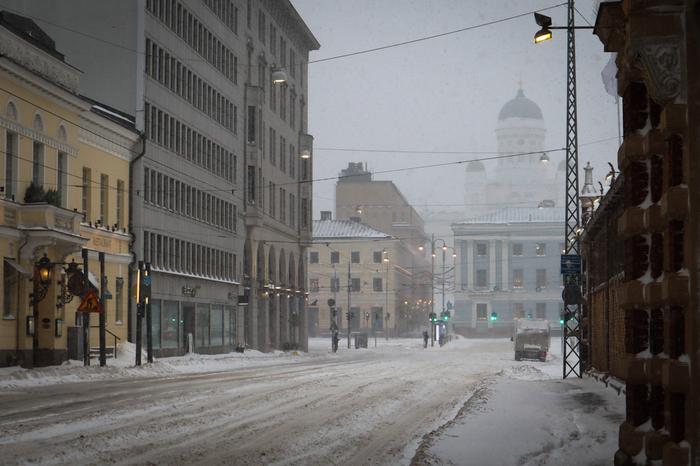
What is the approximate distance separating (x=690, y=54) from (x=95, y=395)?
699 inches

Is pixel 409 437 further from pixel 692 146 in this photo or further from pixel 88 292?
pixel 88 292

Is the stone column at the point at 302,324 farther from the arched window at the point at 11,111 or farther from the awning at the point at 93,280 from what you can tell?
the arched window at the point at 11,111

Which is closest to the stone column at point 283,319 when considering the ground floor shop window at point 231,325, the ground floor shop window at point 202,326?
the ground floor shop window at point 231,325

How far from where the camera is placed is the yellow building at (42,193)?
3909cm

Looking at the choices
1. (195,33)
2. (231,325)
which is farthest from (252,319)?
(195,33)

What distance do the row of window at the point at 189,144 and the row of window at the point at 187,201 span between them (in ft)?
5.14

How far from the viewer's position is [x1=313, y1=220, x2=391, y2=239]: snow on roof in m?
151

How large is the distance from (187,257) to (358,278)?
86930 mm

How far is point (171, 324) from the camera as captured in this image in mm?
59281

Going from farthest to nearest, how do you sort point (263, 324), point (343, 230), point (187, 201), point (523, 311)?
point (343, 230) < point (523, 311) < point (263, 324) < point (187, 201)

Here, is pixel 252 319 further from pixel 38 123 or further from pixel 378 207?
pixel 378 207

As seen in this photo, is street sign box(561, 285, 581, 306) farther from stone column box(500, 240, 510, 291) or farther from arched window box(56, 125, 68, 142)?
stone column box(500, 240, 510, 291)

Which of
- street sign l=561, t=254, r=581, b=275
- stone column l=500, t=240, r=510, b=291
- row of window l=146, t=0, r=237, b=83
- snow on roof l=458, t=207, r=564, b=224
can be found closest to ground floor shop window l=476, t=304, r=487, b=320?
stone column l=500, t=240, r=510, b=291

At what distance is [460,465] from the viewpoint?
14.7 m
